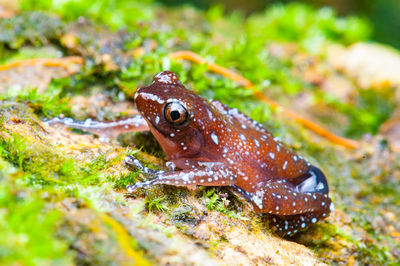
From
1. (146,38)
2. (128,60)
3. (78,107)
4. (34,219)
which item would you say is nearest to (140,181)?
(34,219)

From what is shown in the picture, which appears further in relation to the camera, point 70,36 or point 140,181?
point 70,36

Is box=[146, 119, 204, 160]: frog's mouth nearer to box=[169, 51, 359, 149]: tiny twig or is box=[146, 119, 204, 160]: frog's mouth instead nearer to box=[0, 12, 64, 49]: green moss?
box=[169, 51, 359, 149]: tiny twig

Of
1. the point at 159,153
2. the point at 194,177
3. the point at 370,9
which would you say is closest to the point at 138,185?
the point at 194,177

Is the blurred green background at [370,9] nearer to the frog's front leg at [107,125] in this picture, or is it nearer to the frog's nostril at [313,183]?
the frog's nostril at [313,183]

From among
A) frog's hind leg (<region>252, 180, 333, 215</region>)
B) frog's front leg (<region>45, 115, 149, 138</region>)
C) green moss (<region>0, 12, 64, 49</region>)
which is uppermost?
green moss (<region>0, 12, 64, 49</region>)

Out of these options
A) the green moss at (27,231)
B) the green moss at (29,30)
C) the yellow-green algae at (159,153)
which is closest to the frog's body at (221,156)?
the yellow-green algae at (159,153)

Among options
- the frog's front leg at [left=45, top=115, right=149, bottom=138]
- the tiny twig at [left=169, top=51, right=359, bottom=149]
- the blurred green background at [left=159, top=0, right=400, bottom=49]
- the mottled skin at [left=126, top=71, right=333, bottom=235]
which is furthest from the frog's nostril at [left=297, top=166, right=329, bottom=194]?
the blurred green background at [left=159, top=0, right=400, bottom=49]

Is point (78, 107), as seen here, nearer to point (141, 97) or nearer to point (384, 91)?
point (141, 97)
